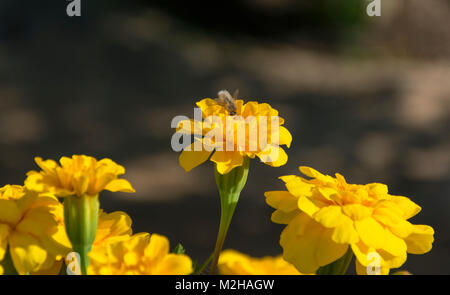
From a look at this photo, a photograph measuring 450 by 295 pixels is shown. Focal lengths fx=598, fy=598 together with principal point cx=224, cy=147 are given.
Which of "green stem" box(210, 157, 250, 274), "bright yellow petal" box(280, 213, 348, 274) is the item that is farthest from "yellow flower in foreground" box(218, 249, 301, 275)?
"green stem" box(210, 157, 250, 274)

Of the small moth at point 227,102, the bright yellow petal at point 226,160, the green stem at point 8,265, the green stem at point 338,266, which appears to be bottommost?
the green stem at point 338,266

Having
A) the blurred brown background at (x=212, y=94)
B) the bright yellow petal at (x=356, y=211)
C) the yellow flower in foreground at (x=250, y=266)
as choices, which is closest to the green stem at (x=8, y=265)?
the yellow flower in foreground at (x=250, y=266)

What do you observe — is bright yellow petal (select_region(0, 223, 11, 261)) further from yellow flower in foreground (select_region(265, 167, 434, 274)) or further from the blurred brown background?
the blurred brown background

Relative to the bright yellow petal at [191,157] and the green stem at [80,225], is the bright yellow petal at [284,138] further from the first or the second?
the green stem at [80,225]

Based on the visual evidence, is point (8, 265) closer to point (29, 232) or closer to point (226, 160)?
point (29, 232)

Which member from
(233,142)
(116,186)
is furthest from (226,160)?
(116,186)

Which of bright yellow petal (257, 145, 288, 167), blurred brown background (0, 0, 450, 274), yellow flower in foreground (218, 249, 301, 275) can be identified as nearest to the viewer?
yellow flower in foreground (218, 249, 301, 275)

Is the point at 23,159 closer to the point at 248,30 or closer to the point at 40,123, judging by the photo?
the point at 40,123

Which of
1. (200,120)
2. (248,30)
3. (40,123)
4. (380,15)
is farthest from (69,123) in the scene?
(200,120)
